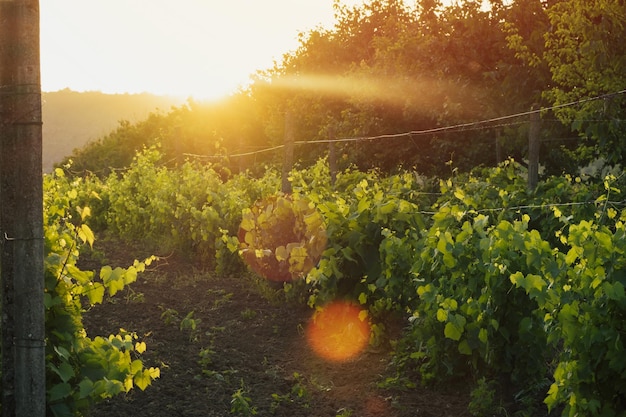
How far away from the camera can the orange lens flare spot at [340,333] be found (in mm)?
8117

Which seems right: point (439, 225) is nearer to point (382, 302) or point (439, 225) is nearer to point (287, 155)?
point (382, 302)

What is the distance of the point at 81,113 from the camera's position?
139000 millimetres

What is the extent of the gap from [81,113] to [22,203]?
14095 cm

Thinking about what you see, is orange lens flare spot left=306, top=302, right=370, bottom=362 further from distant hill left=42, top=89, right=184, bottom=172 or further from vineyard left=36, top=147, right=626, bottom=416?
distant hill left=42, top=89, right=184, bottom=172

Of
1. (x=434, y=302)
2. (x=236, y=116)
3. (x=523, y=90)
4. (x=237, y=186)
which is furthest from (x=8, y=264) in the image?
(x=236, y=116)

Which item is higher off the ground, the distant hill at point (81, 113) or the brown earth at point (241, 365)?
the brown earth at point (241, 365)

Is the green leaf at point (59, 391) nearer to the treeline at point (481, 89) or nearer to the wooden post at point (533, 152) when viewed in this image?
the wooden post at point (533, 152)

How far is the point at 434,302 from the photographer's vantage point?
6574 mm

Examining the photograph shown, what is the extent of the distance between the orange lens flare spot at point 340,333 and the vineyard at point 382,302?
4 centimetres

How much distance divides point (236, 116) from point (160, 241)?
72.7ft

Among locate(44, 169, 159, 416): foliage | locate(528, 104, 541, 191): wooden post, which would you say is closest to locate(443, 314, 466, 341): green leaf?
locate(44, 169, 159, 416): foliage

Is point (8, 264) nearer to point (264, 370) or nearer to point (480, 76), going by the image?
point (264, 370)

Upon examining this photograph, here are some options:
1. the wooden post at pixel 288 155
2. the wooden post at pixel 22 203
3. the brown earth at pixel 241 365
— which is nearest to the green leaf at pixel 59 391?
the wooden post at pixel 22 203

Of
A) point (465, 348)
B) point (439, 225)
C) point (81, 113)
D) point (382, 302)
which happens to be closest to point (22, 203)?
point (465, 348)
